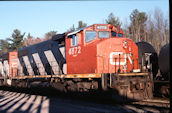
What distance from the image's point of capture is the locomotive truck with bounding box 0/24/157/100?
28.9ft

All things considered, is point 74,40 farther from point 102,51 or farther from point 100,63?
point 100,63

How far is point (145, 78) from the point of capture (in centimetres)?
941

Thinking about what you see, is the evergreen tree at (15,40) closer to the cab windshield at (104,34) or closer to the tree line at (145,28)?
the tree line at (145,28)

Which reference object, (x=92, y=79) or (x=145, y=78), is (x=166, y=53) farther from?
(x=92, y=79)

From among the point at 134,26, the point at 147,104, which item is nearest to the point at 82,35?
the point at 147,104

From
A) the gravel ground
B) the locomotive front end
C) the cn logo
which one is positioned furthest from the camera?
the cn logo

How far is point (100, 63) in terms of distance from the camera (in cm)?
943

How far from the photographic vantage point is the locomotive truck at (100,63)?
8.82 meters

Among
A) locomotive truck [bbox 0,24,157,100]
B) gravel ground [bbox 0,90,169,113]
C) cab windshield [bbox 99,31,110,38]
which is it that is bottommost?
gravel ground [bbox 0,90,169,113]

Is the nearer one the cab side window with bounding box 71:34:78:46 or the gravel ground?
the gravel ground

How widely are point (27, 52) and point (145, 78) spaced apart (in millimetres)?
9438

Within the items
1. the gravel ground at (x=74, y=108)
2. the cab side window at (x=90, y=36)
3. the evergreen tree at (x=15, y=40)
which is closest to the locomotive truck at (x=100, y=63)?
the cab side window at (x=90, y=36)

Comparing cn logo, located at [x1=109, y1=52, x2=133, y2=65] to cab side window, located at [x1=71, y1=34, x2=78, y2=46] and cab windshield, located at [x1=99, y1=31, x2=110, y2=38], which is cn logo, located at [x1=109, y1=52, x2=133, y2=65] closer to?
cab windshield, located at [x1=99, y1=31, x2=110, y2=38]

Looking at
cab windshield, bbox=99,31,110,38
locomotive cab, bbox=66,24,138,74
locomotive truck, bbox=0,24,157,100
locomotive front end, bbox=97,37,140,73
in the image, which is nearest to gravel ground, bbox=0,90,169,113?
locomotive truck, bbox=0,24,157,100
